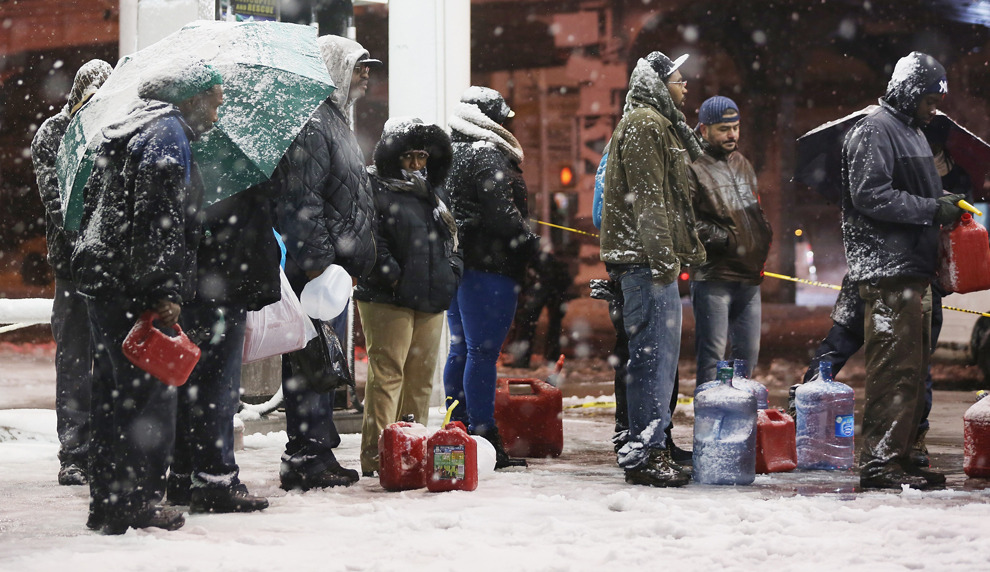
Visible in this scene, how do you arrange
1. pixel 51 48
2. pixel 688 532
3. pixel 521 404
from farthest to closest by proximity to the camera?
pixel 51 48, pixel 521 404, pixel 688 532

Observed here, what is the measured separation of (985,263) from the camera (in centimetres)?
536

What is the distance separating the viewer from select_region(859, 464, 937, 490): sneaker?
535cm

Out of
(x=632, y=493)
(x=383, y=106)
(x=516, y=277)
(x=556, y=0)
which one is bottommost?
(x=632, y=493)

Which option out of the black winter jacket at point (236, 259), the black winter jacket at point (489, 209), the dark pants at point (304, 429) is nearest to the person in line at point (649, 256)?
the black winter jacket at point (489, 209)

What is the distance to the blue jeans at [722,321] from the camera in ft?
21.2

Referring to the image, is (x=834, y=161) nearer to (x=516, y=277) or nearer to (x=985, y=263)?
(x=985, y=263)

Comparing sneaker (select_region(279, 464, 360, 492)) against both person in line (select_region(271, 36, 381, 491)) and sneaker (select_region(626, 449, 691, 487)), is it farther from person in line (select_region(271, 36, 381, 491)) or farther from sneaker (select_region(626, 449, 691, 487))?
sneaker (select_region(626, 449, 691, 487))

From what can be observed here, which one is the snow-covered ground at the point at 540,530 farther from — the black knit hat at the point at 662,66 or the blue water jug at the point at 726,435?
the black knit hat at the point at 662,66

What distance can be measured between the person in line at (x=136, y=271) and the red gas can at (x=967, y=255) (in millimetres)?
3398

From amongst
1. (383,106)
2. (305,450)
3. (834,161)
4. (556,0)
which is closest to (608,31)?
(556,0)

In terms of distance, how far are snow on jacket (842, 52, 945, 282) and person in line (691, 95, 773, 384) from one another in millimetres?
936

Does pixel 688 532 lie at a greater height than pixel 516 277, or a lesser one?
lesser

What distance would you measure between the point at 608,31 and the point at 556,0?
116 centimetres

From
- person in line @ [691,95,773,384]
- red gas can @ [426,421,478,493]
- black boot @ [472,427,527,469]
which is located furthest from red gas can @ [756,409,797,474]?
red gas can @ [426,421,478,493]
